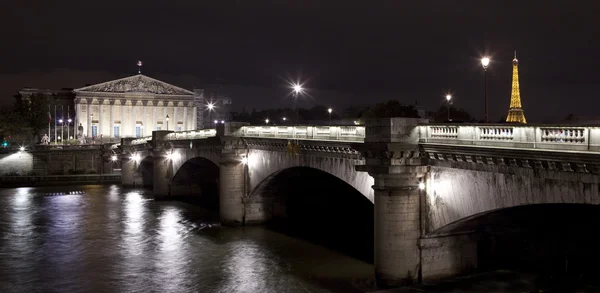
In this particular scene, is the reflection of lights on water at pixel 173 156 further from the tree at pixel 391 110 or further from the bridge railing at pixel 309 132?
the tree at pixel 391 110

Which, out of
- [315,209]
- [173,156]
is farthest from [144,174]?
[315,209]

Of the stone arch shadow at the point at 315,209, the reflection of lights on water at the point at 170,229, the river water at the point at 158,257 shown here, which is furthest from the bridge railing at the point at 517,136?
the reflection of lights on water at the point at 170,229

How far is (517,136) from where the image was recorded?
1803 cm

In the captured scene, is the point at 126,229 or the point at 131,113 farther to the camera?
the point at 131,113

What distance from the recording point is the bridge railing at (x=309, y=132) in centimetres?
2848

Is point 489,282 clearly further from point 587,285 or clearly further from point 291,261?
point 291,261

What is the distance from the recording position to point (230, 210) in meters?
41.4

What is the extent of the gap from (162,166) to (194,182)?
4043 millimetres

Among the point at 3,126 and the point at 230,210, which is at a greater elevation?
the point at 3,126

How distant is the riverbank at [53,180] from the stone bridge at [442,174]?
58577 mm

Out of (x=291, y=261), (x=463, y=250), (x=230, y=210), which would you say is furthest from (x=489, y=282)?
(x=230, y=210)

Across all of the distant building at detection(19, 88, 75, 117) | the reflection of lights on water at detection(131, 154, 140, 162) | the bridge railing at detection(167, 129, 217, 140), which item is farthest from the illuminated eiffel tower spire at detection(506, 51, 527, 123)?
the distant building at detection(19, 88, 75, 117)

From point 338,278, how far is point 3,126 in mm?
111766

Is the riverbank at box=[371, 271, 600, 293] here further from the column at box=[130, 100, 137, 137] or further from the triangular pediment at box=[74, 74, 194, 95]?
the column at box=[130, 100, 137, 137]
